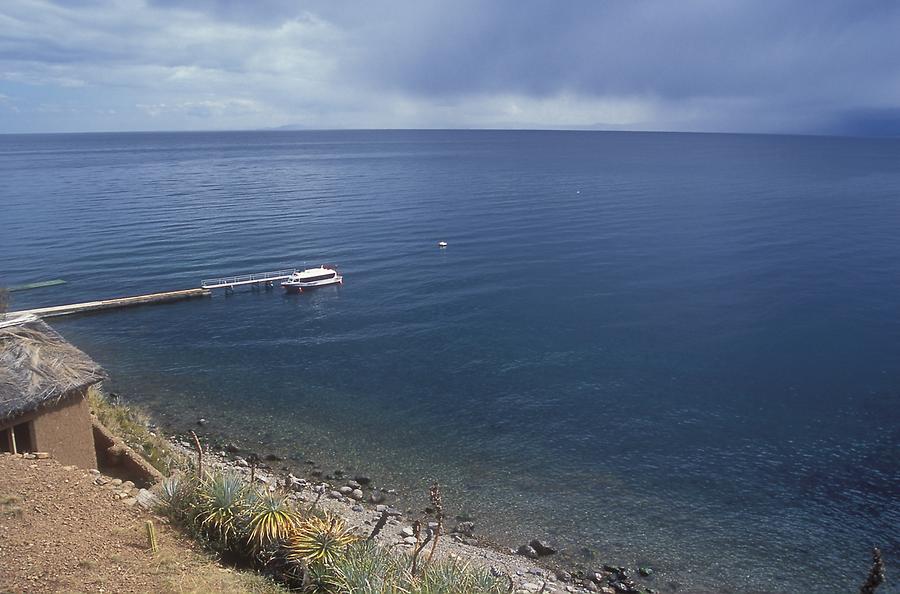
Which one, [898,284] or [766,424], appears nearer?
[766,424]

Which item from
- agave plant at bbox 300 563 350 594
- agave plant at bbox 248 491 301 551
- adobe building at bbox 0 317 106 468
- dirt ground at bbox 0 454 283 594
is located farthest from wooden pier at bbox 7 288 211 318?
agave plant at bbox 300 563 350 594

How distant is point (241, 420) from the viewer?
34125 mm

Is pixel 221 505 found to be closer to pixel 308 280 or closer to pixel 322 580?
pixel 322 580

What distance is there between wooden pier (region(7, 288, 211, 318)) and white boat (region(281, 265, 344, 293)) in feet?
22.3

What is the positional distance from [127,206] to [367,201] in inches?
1352

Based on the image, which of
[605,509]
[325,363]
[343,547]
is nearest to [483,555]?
[605,509]

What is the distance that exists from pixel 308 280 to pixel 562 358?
2547 cm

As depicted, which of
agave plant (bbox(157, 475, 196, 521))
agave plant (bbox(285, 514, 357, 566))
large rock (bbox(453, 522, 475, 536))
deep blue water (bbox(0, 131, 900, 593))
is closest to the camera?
agave plant (bbox(285, 514, 357, 566))

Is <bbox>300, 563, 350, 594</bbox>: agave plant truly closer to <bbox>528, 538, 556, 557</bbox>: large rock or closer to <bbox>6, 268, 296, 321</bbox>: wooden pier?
<bbox>528, 538, 556, 557</bbox>: large rock

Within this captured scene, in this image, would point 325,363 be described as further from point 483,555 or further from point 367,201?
point 367,201

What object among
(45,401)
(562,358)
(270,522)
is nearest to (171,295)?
(562,358)

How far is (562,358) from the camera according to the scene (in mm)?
42000

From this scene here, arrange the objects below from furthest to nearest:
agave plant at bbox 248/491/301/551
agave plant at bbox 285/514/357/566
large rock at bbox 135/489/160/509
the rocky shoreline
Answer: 1. the rocky shoreline
2. large rock at bbox 135/489/160/509
3. agave plant at bbox 248/491/301/551
4. agave plant at bbox 285/514/357/566

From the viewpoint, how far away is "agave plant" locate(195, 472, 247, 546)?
15.4 metres
